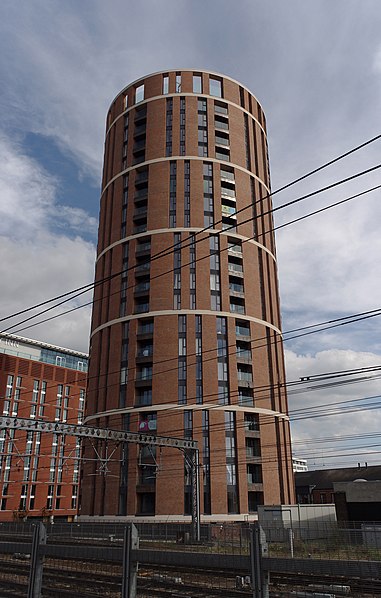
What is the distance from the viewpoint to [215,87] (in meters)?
70.1

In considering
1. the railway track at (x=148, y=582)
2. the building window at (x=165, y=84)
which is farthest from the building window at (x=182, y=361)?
the railway track at (x=148, y=582)

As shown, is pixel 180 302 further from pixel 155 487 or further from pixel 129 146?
pixel 129 146

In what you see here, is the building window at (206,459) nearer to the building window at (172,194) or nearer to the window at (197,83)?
the building window at (172,194)

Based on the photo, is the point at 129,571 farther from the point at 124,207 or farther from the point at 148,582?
the point at 124,207

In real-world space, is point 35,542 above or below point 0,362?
below

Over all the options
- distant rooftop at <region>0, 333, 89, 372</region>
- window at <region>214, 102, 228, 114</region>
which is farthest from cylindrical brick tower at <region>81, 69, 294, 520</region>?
distant rooftop at <region>0, 333, 89, 372</region>

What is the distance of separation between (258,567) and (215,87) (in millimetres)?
72396

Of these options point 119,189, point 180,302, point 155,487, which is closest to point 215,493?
point 155,487

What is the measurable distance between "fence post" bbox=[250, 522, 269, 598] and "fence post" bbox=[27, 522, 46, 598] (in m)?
3.70

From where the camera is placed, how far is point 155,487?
165ft

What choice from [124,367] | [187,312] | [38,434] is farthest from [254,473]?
[38,434]

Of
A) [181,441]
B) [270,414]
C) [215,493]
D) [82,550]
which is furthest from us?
[270,414]

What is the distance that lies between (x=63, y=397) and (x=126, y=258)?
44.5 metres

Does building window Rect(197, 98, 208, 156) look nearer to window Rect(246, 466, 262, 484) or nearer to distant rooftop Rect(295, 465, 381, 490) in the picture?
window Rect(246, 466, 262, 484)
